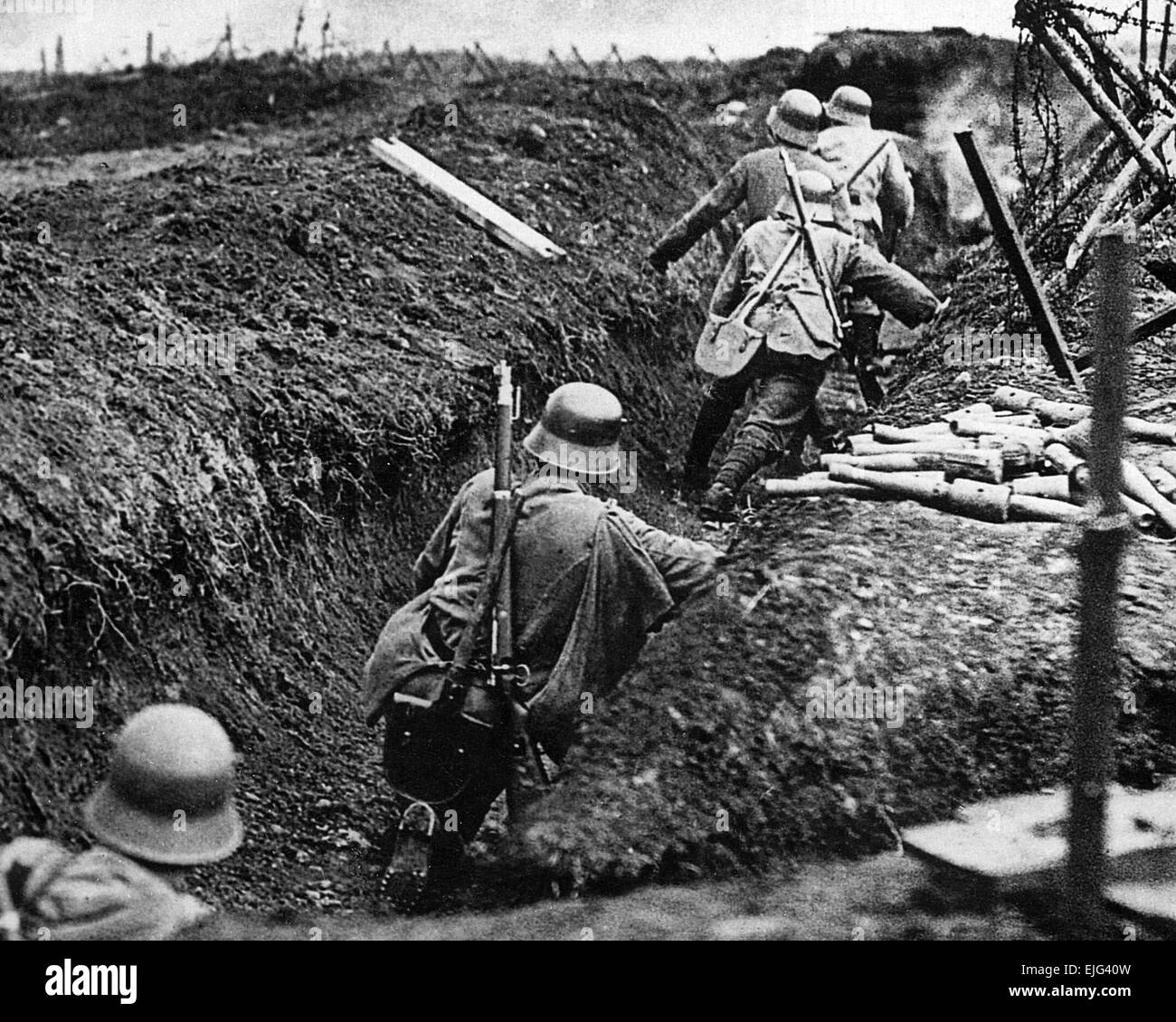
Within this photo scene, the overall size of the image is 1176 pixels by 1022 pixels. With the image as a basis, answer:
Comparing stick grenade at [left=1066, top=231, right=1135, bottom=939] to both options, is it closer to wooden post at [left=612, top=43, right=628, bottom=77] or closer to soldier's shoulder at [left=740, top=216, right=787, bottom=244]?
soldier's shoulder at [left=740, top=216, right=787, bottom=244]

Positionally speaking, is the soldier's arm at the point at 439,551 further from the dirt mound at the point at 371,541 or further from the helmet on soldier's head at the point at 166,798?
the helmet on soldier's head at the point at 166,798

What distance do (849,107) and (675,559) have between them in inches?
104

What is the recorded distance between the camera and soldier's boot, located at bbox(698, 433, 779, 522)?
7227 mm

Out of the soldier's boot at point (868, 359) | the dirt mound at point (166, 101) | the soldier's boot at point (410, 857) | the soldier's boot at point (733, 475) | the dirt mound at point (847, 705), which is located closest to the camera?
the soldier's boot at point (410, 857)

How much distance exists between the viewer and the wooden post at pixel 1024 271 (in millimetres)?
7539

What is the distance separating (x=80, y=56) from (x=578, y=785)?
332cm

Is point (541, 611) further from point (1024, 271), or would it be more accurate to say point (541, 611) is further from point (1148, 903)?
point (1024, 271)

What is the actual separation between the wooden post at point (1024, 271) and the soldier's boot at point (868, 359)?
585 mm

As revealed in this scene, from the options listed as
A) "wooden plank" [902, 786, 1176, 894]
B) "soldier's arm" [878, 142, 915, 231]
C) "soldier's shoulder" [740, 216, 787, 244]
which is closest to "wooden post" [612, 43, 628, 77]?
"soldier's shoulder" [740, 216, 787, 244]

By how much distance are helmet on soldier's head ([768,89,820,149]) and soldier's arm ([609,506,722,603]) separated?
6.97ft

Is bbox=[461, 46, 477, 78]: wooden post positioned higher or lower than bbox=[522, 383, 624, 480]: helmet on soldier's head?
higher

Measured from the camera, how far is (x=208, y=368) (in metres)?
6.82

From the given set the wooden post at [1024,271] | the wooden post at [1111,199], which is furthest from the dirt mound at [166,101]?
the wooden post at [1111,199]

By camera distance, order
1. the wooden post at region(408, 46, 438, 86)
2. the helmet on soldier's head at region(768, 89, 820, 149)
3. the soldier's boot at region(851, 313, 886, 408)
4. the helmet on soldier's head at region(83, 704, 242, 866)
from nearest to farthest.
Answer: the helmet on soldier's head at region(83, 704, 242, 866), the wooden post at region(408, 46, 438, 86), the soldier's boot at region(851, 313, 886, 408), the helmet on soldier's head at region(768, 89, 820, 149)
